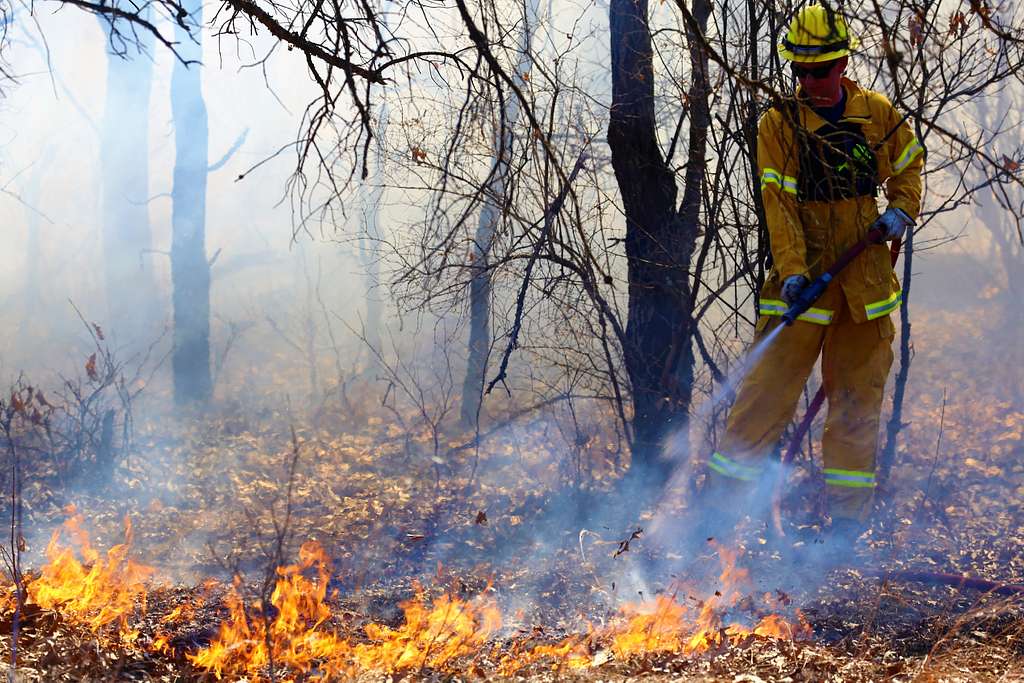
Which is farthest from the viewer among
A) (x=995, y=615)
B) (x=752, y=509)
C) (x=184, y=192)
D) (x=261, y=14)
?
(x=184, y=192)

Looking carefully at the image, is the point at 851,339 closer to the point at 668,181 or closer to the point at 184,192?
the point at 668,181

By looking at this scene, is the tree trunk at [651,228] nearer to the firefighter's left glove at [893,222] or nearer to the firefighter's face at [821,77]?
the firefighter's face at [821,77]

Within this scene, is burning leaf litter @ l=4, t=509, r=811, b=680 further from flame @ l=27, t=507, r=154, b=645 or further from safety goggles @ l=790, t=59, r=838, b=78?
safety goggles @ l=790, t=59, r=838, b=78

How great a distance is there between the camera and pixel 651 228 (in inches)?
209

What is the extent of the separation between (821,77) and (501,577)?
10.8 ft

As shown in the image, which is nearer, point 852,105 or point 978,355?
point 852,105

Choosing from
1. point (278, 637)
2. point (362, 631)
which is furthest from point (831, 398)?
point (278, 637)

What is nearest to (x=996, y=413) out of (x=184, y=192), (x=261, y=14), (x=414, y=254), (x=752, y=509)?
(x=752, y=509)

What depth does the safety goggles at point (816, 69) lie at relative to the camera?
4.01 metres

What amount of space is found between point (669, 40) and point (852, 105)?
1.37 m

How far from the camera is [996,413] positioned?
30.0ft

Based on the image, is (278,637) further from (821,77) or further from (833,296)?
(821,77)

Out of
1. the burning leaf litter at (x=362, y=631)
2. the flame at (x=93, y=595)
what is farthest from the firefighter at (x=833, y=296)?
the flame at (x=93, y=595)

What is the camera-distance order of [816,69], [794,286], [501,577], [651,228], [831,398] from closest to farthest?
1. [816,69]
2. [794,286]
3. [831,398]
4. [501,577]
5. [651,228]
